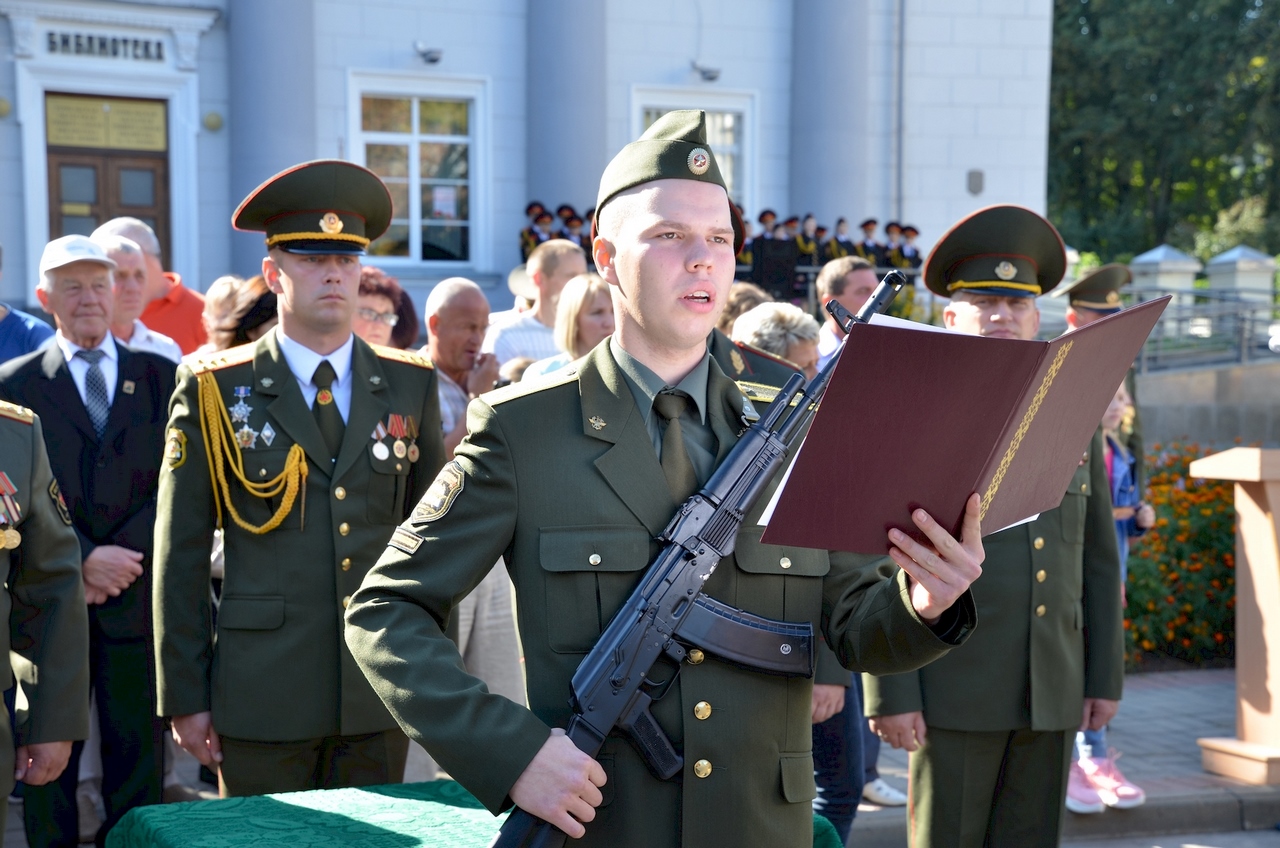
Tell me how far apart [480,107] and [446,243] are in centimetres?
157

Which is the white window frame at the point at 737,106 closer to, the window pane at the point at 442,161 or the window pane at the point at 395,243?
the window pane at the point at 442,161

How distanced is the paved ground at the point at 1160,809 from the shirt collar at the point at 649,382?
2887mm

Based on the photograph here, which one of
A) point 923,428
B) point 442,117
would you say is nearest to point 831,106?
point 442,117

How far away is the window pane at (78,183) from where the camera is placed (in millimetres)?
13750

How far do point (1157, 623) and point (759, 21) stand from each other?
10314mm

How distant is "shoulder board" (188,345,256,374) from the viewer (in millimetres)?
3697

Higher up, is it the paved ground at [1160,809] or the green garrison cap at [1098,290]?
the green garrison cap at [1098,290]

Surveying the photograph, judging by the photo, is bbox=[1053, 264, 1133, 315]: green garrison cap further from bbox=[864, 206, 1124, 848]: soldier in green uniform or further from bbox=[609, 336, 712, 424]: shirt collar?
bbox=[609, 336, 712, 424]: shirt collar

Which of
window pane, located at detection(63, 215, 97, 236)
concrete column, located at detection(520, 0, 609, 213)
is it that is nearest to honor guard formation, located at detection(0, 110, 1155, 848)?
window pane, located at detection(63, 215, 97, 236)

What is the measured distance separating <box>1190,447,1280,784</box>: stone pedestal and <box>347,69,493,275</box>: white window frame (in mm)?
10603

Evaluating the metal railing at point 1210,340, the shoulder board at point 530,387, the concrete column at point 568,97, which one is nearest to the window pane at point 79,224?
the concrete column at point 568,97

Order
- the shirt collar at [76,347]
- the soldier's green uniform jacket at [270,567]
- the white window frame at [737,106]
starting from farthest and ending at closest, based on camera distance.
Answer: the white window frame at [737,106] → the shirt collar at [76,347] → the soldier's green uniform jacket at [270,567]

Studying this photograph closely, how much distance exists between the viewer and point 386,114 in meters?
15.3

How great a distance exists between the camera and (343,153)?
1491cm
